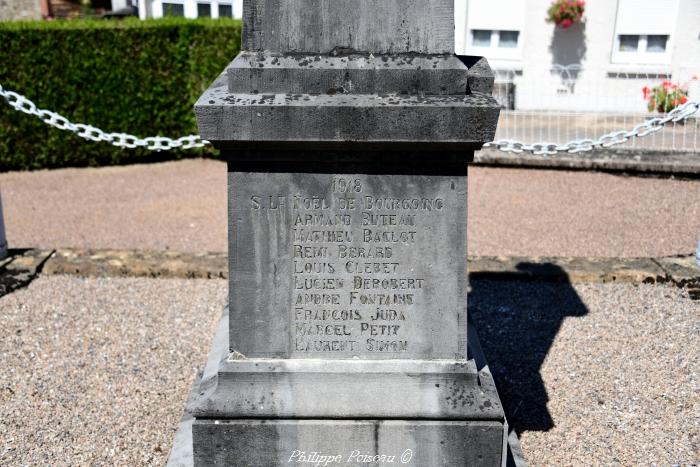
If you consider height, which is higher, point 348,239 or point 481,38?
point 481,38

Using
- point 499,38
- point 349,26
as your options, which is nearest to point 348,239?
point 349,26

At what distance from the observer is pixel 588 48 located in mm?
14336

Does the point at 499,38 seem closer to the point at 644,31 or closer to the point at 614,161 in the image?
the point at 644,31

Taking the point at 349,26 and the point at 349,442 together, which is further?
the point at 349,442

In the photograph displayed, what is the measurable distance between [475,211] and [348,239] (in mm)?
5701

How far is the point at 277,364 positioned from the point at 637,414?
2165 mm

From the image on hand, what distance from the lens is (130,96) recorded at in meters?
11.0

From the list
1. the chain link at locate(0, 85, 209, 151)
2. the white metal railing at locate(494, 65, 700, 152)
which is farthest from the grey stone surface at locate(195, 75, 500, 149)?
the white metal railing at locate(494, 65, 700, 152)

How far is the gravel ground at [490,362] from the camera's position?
14.3 ft

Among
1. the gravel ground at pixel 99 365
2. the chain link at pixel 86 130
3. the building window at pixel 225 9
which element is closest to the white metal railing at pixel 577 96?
the building window at pixel 225 9

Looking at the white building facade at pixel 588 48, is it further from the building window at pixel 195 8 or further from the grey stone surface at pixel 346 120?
the grey stone surface at pixel 346 120

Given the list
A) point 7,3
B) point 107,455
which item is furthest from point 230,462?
point 7,3

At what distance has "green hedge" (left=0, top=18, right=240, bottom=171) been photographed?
10.6 m

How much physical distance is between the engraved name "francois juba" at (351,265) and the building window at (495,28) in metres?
11.4
